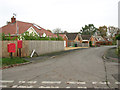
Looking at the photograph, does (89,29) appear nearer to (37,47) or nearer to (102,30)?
(102,30)

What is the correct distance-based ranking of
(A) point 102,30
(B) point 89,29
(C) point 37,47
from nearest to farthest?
(C) point 37,47
(A) point 102,30
(B) point 89,29

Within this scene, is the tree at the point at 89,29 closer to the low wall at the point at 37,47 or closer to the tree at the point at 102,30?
the tree at the point at 102,30

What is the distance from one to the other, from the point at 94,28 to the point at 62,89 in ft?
314

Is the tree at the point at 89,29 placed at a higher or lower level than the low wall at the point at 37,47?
higher

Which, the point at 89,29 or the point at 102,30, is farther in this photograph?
the point at 89,29

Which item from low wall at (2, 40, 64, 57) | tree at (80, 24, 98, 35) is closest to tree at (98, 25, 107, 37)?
tree at (80, 24, 98, 35)

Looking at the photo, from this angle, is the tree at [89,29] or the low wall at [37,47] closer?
the low wall at [37,47]

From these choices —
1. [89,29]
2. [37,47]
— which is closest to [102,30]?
[89,29]

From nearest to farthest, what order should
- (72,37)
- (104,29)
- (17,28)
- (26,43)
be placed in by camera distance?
1. (26,43)
2. (17,28)
3. (72,37)
4. (104,29)

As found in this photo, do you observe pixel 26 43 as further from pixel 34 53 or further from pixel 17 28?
pixel 17 28

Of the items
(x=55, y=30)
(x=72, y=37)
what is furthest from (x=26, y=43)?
(x=55, y=30)

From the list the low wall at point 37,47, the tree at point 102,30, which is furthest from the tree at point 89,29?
the low wall at point 37,47

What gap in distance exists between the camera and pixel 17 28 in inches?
891

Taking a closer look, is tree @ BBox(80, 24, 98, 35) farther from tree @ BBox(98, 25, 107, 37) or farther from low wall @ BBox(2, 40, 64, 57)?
low wall @ BBox(2, 40, 64, 57)
